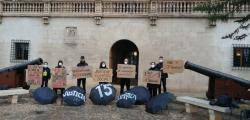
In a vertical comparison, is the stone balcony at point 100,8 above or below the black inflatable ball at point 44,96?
above

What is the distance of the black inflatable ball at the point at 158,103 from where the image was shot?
64.4 ft

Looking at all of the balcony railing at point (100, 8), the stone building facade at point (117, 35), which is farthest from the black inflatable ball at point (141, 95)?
the balcony railing at point (100, 8)

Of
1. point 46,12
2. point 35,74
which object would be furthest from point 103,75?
point 46,12

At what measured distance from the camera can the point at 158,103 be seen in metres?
19.8

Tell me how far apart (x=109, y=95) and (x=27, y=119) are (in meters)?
3.87

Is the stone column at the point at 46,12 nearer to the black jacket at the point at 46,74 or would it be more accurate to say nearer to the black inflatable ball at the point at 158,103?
the black jacket at the point at 46,74

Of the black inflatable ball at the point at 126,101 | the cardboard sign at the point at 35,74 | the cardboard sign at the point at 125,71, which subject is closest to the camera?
the black inflatable ball at the point at 126,101

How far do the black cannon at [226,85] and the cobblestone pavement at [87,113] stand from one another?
197 centimetres

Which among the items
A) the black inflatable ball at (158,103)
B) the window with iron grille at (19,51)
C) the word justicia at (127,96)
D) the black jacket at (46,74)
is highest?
the window with iron grille at (19,51)

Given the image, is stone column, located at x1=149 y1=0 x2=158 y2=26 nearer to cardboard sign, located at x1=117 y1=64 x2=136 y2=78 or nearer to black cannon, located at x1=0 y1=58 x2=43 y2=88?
cardboard sign, located at x1=117 y1=64 x2=136 y2=78

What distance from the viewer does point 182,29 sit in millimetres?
28547

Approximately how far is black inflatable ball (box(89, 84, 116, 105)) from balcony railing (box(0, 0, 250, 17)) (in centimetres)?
875

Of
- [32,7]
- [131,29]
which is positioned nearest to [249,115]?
[131,29]

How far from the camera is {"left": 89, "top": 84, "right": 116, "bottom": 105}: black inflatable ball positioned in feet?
68.4
